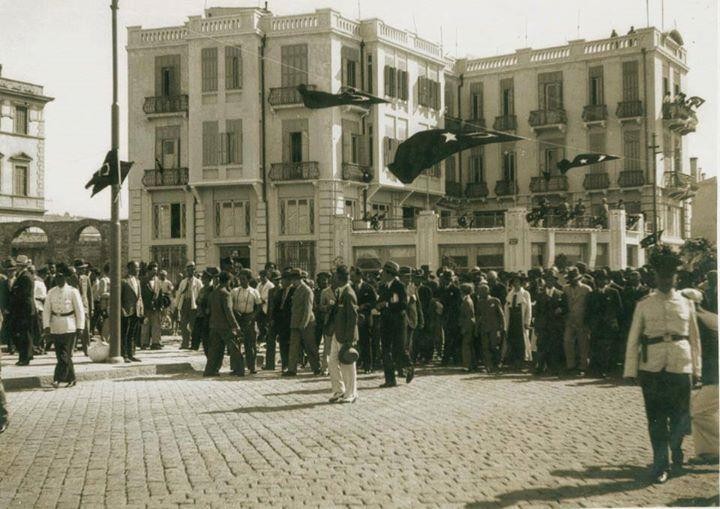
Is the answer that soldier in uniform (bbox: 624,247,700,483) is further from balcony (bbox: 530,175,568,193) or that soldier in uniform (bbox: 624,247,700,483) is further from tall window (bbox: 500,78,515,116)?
tall window (bbox: 500,78,515,116)

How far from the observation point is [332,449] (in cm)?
862

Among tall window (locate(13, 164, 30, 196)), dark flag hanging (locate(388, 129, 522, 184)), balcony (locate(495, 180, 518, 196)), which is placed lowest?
tall window (locate(13, 164, 30, 196))

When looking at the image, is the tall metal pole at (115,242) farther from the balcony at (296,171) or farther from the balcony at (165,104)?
the balcony at (165,104)

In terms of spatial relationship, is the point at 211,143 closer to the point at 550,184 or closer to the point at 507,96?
the point at 507,96

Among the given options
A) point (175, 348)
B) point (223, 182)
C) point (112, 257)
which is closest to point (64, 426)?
point (112, 257)

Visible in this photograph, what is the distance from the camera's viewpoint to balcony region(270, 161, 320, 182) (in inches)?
1500

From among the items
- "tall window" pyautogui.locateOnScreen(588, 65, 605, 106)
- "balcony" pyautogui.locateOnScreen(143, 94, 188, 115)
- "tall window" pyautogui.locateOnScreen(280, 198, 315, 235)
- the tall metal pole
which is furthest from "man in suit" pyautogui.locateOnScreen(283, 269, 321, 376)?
"tall window" pyautogui.locateOnScreen(588, 65, 605, 106)

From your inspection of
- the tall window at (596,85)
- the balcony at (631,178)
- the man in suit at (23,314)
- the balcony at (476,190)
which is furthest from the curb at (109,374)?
the balcony at (476,190)

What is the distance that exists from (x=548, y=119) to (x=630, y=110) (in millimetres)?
3943

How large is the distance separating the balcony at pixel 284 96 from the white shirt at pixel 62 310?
25.4 metres

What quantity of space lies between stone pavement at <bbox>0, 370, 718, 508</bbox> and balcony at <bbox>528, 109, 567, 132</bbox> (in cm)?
3070

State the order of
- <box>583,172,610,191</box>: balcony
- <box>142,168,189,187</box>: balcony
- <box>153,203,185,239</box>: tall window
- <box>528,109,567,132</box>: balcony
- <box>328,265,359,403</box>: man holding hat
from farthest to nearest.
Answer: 1. <box>528,109,567,132</box>: balcony
2. <box>583,172,610,191</box>: balcony
3. <box>153,203,185,239</box>: tall window
4. <box>142,168,189,187</box>: balcony
5. <box>328,265,359,403</box>: man holding hat

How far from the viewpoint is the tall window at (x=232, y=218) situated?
39.0 m

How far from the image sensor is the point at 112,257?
638 inches
